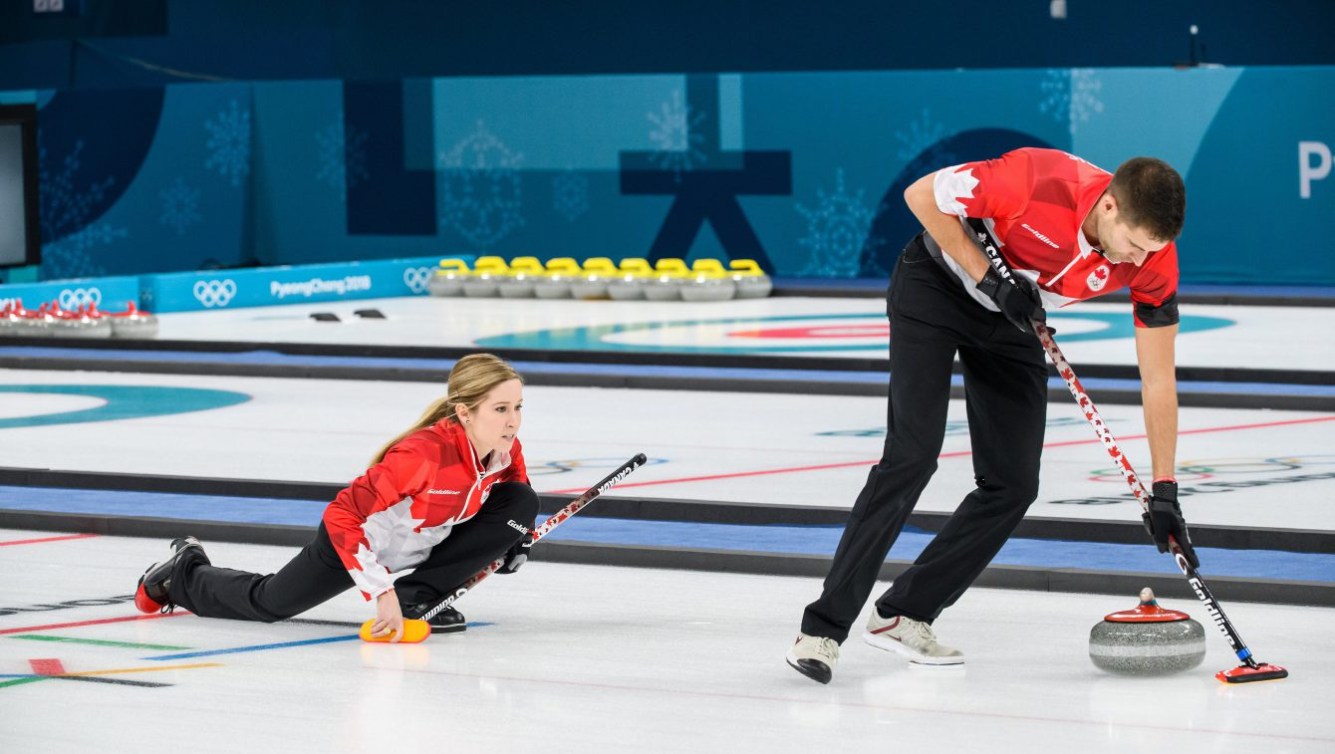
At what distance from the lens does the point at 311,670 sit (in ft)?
14.4

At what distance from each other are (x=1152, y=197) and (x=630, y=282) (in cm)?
1136

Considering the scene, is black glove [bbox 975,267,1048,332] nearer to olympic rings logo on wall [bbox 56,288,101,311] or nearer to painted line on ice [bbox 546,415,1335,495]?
painted line on ice [bbox 546,415,1335,495]

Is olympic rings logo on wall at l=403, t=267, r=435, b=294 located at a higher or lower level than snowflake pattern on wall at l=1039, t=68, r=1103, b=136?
lower

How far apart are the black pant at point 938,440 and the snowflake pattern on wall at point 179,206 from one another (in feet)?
44.8

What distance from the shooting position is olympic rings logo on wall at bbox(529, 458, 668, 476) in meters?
7.35

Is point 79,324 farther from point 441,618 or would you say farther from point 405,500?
point 405,500

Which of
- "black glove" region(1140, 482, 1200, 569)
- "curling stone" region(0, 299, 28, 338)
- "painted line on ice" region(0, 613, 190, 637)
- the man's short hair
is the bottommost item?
"painted line on ice" region(0, 613, 190, 637)

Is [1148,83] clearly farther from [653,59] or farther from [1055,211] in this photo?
[1055,211]

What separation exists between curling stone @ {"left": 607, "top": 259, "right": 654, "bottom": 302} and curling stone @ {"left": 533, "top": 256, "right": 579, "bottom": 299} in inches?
12.2

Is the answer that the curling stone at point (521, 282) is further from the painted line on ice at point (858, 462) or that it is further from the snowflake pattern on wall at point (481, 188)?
the painted line on ice at point (858, 462)

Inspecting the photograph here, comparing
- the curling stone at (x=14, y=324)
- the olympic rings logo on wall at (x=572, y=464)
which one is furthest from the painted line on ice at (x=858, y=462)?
the curling stone at (x=14, y=324)

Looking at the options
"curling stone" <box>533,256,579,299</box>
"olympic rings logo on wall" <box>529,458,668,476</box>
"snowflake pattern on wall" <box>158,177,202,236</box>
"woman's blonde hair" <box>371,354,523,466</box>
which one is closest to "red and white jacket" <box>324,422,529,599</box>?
"woman's blonde hair" <box>371,354,523,466</box>

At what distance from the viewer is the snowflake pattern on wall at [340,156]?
17.2 metres

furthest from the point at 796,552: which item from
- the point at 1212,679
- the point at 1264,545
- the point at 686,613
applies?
the point at 1212,679
